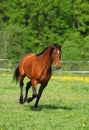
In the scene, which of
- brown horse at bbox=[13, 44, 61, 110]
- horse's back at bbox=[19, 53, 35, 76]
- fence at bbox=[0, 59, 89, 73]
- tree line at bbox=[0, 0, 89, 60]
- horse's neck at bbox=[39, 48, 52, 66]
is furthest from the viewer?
tree line at bbox=[0, 0, 89, 60]

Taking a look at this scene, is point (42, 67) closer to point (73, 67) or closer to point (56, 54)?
point (56, 54)

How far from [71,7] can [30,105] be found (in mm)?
39689

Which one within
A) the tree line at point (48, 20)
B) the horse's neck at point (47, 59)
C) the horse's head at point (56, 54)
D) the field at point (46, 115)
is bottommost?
the tree line at point (48, 20)

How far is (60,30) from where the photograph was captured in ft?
175

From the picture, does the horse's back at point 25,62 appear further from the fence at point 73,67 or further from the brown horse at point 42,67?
the fence at point 73,67

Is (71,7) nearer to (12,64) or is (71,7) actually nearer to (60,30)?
(60,30)

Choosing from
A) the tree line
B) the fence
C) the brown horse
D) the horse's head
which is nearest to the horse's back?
the brown horse

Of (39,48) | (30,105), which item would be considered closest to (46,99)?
(30,105)

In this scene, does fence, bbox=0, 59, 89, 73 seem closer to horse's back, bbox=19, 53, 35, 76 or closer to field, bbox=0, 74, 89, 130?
field, bbox=0, 74, 89, 130

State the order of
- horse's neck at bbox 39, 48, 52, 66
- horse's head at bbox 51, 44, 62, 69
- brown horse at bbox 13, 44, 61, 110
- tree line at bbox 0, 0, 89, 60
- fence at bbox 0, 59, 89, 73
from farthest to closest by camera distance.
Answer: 1. tree line at bbox 0, 0, 89, 60
2. fence at bbox 0, 59, 89, 73
3. horse's neck at bbox 39, 48, 52, 66
4. brown horse at bbox 13, 44, 61, 110
5. horse's head at bbox 51, 44, 62, 69

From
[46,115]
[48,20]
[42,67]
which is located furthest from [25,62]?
[48,20]

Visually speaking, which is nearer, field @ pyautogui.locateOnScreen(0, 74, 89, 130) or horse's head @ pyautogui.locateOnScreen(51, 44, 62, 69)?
field @ pyautogui.locateOnScreen(0, 74, 89, 130)

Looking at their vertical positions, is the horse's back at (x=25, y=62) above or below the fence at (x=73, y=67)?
above

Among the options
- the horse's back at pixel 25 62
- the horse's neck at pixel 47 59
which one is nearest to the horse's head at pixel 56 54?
the horse's neck at pixel 47 59
